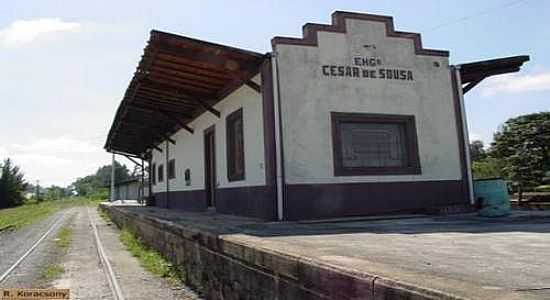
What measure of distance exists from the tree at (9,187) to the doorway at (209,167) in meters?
63.4

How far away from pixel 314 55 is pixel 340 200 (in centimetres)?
311

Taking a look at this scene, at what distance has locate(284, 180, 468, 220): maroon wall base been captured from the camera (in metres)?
9.27

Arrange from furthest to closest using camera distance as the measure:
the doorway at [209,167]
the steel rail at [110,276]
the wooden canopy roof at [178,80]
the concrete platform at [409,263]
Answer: the doorway at [209,167], the wooden canopy roof at [178,80], the steel rail at [110,276], the concrete platform at [409,263]

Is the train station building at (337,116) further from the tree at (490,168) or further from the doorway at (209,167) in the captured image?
the tree at (490,168)

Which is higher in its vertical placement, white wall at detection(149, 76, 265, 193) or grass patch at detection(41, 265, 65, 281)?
white wall at detection(149, 76, 265, 193)

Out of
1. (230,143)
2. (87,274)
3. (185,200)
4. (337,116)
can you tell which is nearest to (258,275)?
(337,116)

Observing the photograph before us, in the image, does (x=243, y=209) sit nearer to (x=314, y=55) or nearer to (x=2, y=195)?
(x=314, y=55)

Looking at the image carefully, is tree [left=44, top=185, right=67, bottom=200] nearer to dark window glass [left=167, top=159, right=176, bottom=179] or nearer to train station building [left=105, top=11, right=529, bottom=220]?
dark window glass [left=167, top=159, right=176, bottom=179]

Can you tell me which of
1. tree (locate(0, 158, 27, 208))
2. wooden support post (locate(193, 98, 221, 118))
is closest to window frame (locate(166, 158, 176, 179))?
wooden support post (locate(193, 98, 221, 118))

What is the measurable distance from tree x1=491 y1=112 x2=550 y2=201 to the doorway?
19.3 metres

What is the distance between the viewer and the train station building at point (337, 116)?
30.7 feet

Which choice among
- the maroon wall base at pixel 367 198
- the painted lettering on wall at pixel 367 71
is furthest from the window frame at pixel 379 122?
the painted lettering on wall at pixel 367 71

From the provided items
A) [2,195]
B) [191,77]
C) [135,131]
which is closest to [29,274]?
[191,77]

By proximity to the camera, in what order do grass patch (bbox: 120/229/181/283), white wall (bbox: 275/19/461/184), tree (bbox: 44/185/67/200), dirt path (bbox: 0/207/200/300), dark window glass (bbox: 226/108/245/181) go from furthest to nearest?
tree (bbox: 44/185/67/200) < dark window glass (bbox: 226/108/245/181) < white wall (bbox: 275/19/461/184) < grass patch (bbox: 120/229/181/283) < dirt path (bbox: 0/207/200/300)
